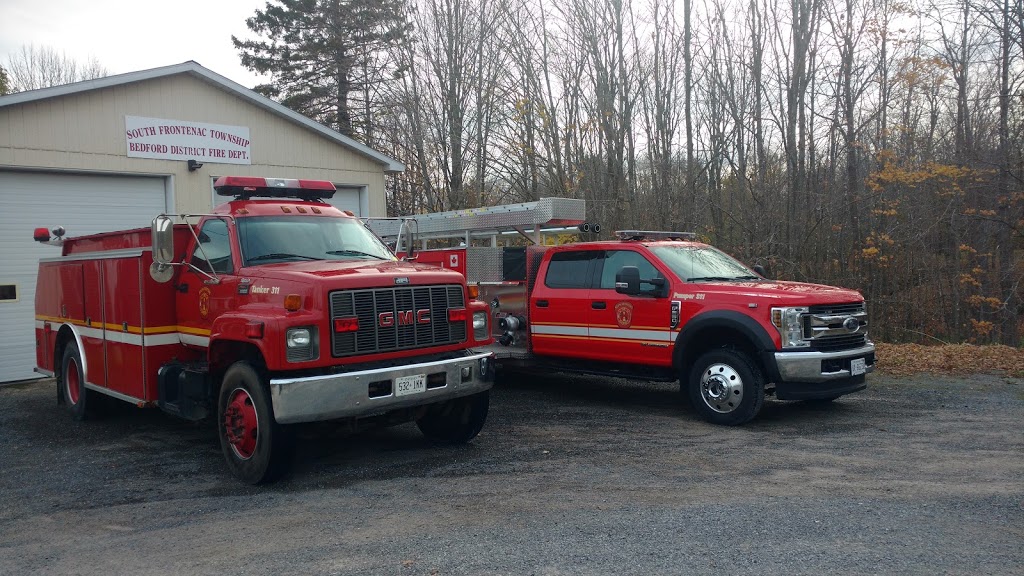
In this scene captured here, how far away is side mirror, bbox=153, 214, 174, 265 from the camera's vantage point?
6.71 meters

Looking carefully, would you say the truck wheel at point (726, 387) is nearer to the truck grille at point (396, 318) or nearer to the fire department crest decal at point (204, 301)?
the truck grille at point (396, 318)

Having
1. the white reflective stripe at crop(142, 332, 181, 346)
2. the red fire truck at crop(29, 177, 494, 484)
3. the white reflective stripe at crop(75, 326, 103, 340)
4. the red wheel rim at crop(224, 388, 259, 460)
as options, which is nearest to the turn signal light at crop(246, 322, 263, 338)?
the red fire truck at crop(29, 177, 494, 484)

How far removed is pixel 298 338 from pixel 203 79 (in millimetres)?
9778

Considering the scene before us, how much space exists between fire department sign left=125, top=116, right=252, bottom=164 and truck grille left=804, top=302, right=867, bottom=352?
34.5 ft

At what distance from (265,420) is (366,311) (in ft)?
3.68

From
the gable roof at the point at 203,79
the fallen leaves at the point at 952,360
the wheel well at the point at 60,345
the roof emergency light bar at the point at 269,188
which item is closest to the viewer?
the roof emergency light bar at the point at 269,188

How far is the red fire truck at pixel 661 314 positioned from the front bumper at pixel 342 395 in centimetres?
309

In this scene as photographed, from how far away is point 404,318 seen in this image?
6.48 meters

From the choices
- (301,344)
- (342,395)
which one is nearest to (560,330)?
(342,395)

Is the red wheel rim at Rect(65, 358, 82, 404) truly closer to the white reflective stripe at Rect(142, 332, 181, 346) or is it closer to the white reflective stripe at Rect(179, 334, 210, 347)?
the white reflective stripe at Rect(142, 332, 181, 346)

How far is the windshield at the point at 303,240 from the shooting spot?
23.1 ft

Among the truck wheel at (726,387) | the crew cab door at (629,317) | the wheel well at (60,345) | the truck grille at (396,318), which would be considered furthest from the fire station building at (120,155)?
the truck wheel at (726,387)

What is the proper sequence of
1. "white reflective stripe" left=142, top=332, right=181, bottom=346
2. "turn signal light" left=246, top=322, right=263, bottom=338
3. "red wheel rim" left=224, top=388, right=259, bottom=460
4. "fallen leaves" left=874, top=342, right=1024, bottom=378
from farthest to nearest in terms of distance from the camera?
1. "fallen leaves" left=874, top=342, right=1024, bottom=378
2. "white reflective stripe" left=142, top=332, right=181, bottom=346
3. "red wheel rim" left=224, top=388, right=259, bottom=460
4. "turn signal light" left=246, top=322, right=263, bottom=338

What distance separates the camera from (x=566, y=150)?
819 inches
